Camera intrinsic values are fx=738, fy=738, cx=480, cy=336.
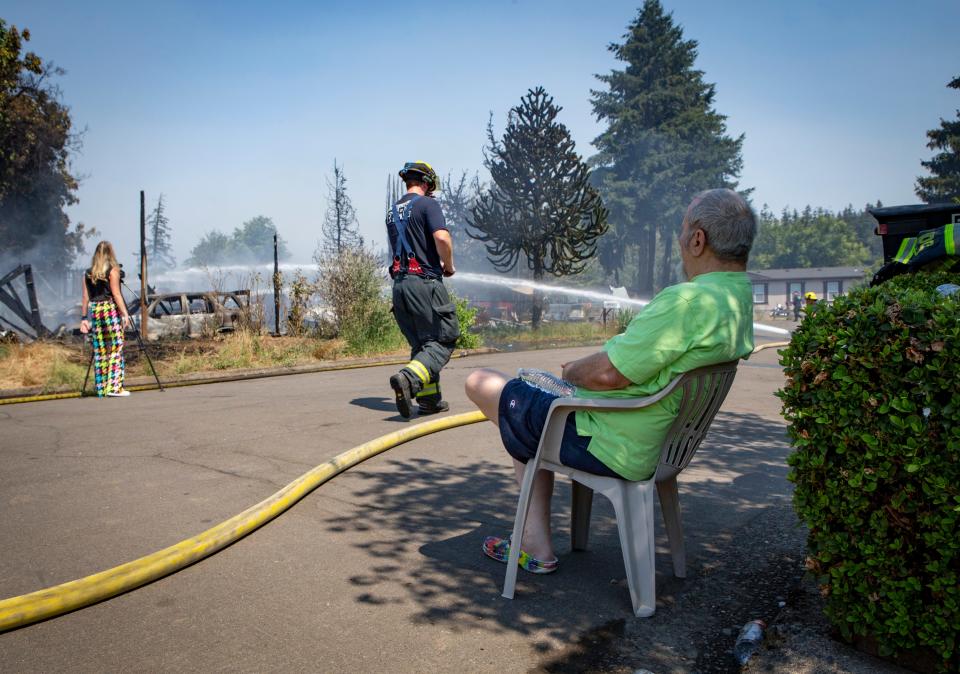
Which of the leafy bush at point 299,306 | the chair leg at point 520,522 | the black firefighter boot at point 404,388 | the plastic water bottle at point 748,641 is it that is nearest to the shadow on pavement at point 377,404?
the black firefighter boot at point 404,388

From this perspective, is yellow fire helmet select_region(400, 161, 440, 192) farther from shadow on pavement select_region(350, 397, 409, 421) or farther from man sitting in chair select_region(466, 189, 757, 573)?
man sitting in chair select_region(466, 189, 757, 573)

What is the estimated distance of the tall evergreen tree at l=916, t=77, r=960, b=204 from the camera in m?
36.2

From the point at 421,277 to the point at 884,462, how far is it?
469 centimetres

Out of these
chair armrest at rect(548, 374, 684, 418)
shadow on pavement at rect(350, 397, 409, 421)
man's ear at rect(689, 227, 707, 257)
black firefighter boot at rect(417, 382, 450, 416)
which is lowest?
shadow on pavement at rect(350, 397, 409, 421)

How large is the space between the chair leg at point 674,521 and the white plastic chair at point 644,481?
136 mm

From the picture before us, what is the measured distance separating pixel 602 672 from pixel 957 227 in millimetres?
3899

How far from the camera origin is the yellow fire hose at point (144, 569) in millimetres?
2511

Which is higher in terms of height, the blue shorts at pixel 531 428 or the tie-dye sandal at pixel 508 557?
the blue shorts at pixel 531 428

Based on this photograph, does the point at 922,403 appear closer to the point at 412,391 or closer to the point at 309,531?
the point at 309,531

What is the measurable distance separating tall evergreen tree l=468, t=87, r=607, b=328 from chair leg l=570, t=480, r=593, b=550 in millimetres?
22110

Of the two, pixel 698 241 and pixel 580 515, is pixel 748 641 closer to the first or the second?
pixel 580 515

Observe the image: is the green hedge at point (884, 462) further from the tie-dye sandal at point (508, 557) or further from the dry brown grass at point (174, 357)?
the dry brown grass at point (174, 357)

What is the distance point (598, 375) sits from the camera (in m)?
2.62

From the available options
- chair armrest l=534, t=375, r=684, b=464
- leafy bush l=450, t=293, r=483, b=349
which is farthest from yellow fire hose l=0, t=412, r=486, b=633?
leafy bush l=450, t=293, r=483, b=349
